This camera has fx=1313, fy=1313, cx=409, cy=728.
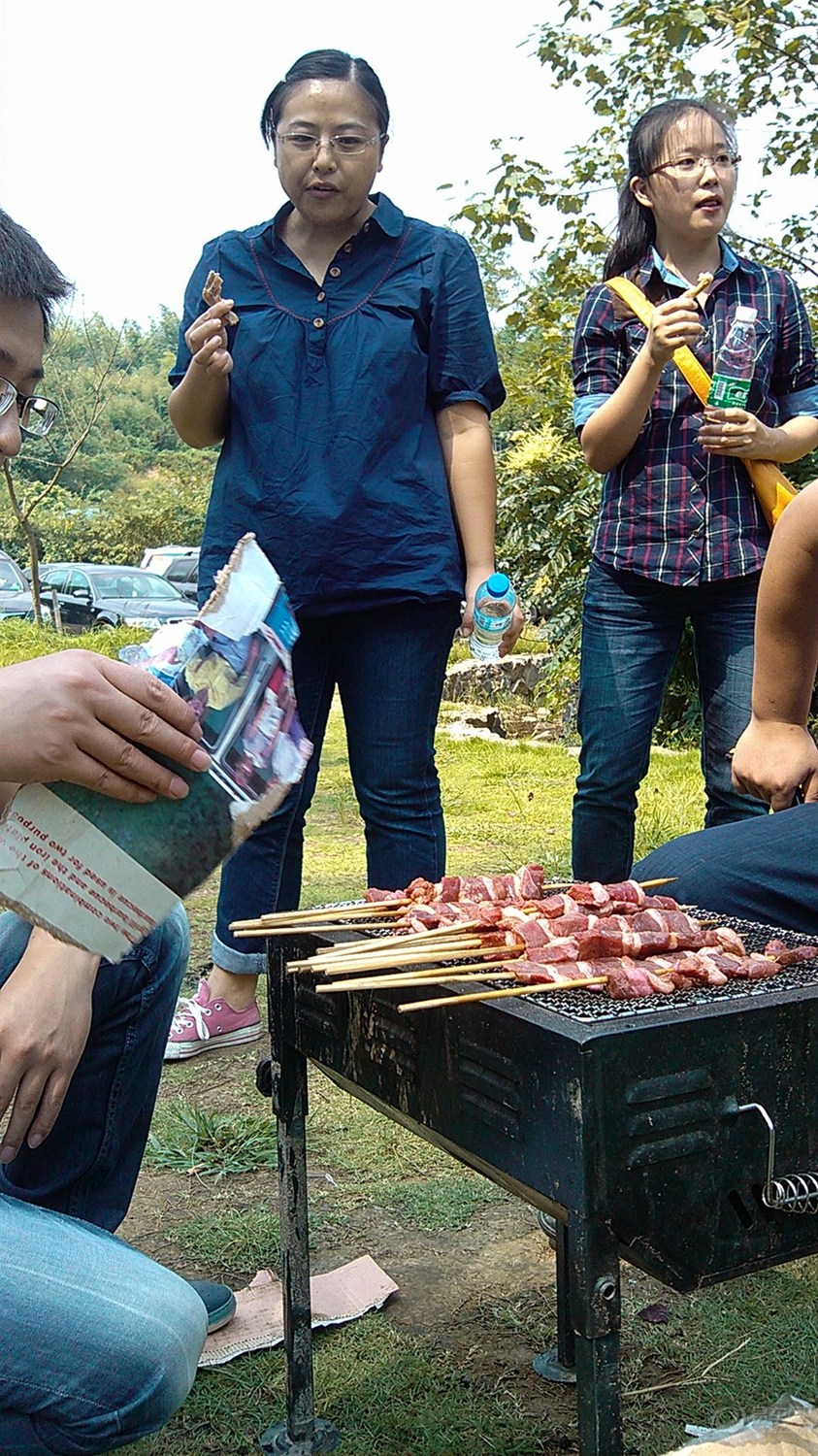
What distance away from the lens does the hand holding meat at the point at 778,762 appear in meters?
2.21

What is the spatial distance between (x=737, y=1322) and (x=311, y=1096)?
132cm

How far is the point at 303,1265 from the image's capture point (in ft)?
6.61

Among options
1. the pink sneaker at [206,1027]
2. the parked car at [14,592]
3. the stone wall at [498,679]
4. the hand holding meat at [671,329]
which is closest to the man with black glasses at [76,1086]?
the pink sneaker at [206,1027]

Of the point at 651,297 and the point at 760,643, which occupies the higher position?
the point at 651,297

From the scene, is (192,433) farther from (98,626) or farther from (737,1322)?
(98,626)

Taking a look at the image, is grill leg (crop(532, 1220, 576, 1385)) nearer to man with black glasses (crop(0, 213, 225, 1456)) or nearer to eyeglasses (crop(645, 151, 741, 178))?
man with black glasses (crop(0, 213, 225, 1456))

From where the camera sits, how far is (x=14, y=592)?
74.5 feet

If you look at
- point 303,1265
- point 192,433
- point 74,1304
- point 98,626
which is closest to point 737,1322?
point 303,1265

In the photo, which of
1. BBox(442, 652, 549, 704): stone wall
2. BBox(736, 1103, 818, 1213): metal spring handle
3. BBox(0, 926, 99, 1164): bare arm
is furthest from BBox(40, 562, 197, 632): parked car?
BBox(736, 1103, 818, 1213): metal spring handle

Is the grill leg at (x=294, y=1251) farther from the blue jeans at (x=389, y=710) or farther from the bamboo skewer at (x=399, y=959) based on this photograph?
the blue jeans at (x=389, y=710)

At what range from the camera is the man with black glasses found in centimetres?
138

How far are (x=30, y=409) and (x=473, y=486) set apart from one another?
1.51m

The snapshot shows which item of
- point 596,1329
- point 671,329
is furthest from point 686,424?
point 596,1329

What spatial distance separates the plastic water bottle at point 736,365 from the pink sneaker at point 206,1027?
2032 mm
